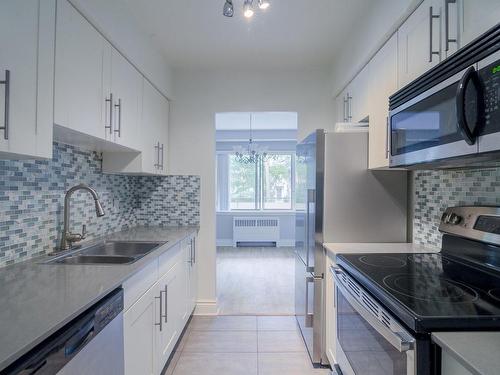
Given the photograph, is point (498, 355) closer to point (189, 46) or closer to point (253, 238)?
point (189, 46)

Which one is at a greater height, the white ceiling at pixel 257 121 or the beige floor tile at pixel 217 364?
the white ceiling at pixel 257 121

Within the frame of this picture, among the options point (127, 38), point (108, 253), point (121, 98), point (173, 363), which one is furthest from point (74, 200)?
point (173, 363)

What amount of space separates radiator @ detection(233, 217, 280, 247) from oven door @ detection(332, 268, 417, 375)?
15.0ft

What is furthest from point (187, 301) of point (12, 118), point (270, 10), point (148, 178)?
point (270, 10)

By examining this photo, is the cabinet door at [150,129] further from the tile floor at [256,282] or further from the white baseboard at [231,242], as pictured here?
the white baseboard at [231,242]

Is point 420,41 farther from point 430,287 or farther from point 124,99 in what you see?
point 124,99

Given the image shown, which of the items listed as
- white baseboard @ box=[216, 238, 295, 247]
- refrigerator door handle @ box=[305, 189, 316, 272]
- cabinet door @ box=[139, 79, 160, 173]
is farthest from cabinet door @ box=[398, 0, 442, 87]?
white baseboard @ box=[216, 238, 295, 247]

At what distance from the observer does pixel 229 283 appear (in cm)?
380

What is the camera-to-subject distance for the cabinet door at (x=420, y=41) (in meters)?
1.26

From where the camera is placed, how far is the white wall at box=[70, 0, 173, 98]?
1512 mm

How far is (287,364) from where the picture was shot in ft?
6.77

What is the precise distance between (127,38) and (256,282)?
3.09 metres

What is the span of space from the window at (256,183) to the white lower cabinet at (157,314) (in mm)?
4006

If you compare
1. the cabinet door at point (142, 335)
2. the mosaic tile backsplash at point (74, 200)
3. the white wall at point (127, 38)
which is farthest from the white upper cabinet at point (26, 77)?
the cabinet door at point (142, 335)
